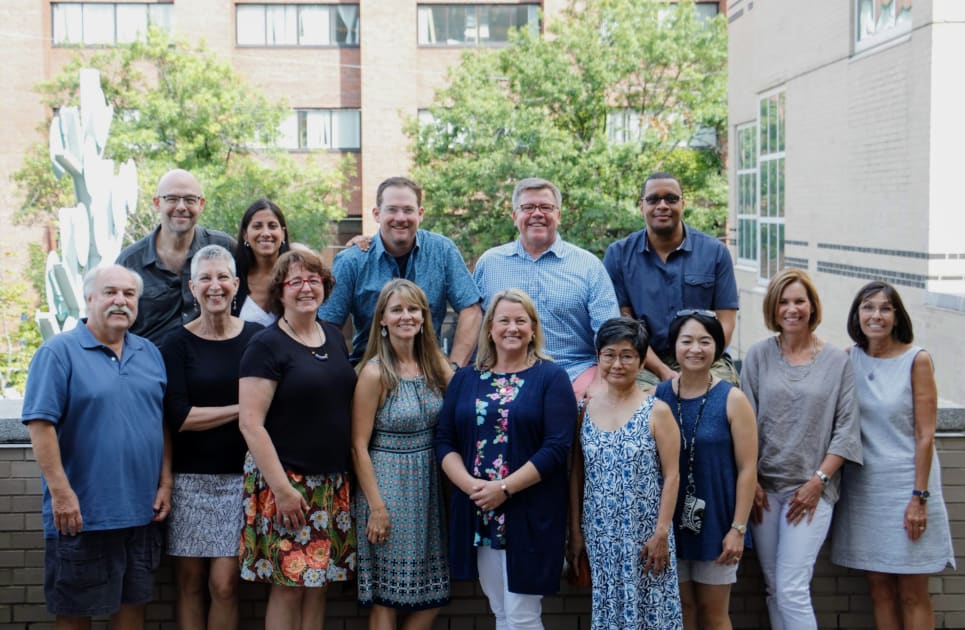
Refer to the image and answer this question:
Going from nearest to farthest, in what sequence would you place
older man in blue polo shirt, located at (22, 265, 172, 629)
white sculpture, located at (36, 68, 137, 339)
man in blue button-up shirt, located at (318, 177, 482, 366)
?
older man in blue polo shirt, located at (22, 265, 172, 629) → man in blue button-up shirt, located at (318, 177, 482, 366) → white sculpture, located at (36, 68, 137, 339)

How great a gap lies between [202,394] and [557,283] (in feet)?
6.17

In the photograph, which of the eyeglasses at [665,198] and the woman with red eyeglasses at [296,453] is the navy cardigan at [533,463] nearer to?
the woman with red eyeglasses at [296,453]

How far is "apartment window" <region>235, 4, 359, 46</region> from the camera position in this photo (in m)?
37.2

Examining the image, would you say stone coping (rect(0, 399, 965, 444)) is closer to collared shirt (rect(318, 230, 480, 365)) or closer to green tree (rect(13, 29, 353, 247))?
collared shirt (rect(318, 230, 480, 365))

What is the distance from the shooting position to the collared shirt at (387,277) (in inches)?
216

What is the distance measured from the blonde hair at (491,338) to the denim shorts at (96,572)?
5.53 feet

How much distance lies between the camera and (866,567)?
16.4ft

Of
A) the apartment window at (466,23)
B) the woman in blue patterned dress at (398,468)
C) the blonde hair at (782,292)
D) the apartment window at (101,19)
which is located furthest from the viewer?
the apartment window at (101,19)

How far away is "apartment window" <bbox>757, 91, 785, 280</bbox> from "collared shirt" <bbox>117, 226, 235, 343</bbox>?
47.9 feet

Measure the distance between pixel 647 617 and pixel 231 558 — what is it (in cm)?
187

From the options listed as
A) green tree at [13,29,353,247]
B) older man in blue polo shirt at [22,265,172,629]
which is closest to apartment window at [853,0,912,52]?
older man in blue polo shirt at [22,265,172,629]

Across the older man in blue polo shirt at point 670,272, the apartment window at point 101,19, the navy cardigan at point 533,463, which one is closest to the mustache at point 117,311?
the navy cardigan at point 533,463

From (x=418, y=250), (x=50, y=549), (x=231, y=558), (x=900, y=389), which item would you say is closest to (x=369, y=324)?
(x=418, y=250)

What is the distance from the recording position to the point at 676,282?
18.5 feet
